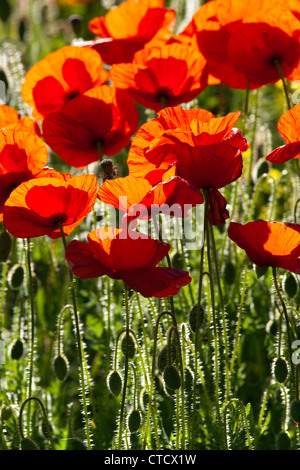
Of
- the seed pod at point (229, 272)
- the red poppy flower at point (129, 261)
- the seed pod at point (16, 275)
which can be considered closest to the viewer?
the red poppy flower at point (129, 261)

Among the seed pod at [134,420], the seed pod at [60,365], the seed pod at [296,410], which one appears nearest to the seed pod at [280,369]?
the seed pod at [296,410]

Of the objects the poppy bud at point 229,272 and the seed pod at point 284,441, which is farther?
the poppy bud at point 229,272

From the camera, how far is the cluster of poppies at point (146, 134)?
0.94 m

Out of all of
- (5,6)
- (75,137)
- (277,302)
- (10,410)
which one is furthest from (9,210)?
(5,6)

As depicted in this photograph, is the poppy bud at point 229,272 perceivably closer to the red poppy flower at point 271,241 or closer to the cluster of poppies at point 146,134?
the cluster of poppies at point 146,134

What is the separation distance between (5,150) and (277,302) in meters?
0.54

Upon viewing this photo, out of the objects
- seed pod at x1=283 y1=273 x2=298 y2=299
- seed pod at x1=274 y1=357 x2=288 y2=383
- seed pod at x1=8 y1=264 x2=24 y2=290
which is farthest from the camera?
seed pod at x1=8 y1=264 x2=24 y2=290

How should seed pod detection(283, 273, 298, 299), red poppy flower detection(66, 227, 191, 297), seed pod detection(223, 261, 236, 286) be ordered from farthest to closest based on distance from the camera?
seed pod detection(223, 261, 236, 286) → seed pod detection(283, 273, 298, 299) → red poppy flower detection(66, 227, 191, 297)

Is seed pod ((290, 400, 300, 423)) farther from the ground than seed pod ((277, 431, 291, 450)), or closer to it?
farther from the ground

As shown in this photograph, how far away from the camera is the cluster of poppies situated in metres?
0.94

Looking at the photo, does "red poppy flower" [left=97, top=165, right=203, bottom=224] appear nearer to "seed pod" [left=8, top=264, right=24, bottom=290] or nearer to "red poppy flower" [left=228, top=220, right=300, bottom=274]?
"red poppy flower" [left=228, top=220, right=300, bottom=274]

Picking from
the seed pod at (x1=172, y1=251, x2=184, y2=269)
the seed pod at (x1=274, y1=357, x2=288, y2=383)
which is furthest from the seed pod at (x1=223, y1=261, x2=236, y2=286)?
the seed pod at (x1=274, y1=357, x2=288, y2=383)

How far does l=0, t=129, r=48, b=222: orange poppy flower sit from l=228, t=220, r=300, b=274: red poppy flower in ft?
0.93

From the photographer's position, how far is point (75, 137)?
4.12 ft
